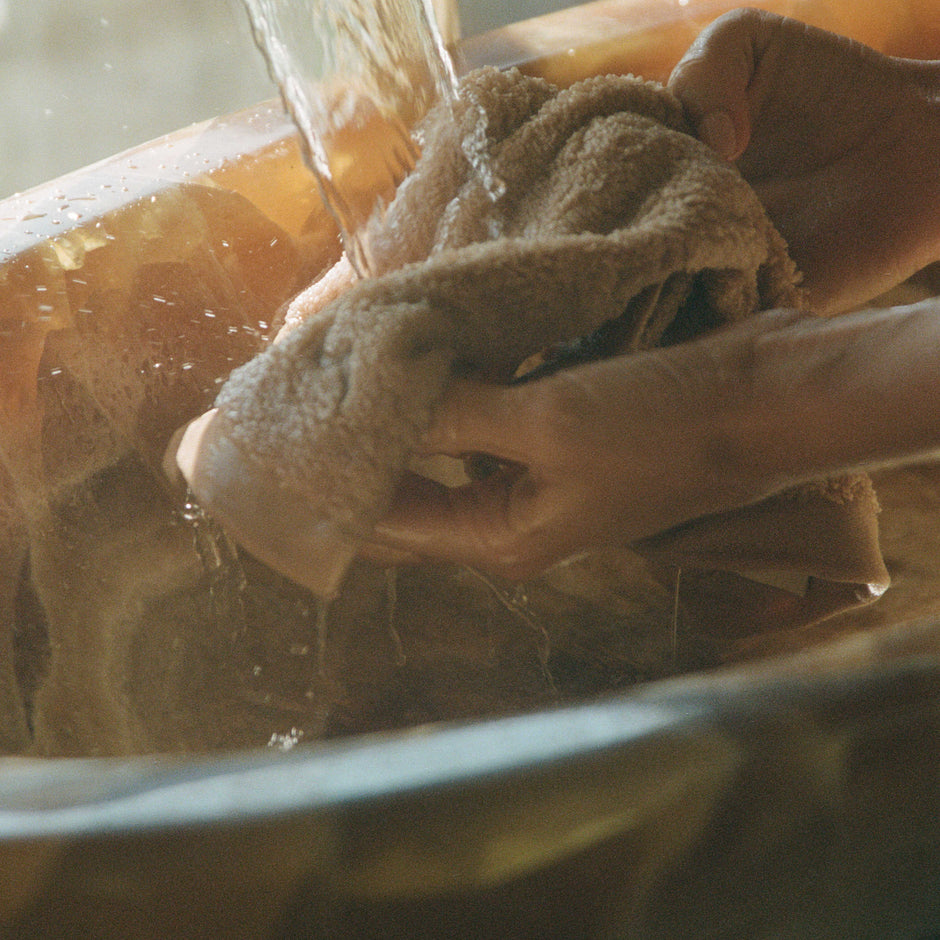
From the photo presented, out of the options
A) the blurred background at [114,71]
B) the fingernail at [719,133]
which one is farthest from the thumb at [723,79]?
the blurred background at [114,71]

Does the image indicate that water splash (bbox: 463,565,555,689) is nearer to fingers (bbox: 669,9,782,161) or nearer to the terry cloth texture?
the terry cloth texture

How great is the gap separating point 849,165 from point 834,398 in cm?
39

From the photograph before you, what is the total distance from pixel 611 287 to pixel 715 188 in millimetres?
85

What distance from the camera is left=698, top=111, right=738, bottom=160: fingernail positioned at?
19.2 inches

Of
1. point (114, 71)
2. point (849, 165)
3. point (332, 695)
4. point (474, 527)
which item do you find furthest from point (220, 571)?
point (114, 71)

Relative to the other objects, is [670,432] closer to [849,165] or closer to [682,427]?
[682,427]

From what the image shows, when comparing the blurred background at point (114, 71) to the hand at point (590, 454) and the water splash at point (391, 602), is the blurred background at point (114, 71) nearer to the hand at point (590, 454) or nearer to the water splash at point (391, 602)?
the water splash at point (391, 602)

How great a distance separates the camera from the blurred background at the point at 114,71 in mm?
1678

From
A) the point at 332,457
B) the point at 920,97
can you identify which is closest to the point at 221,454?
the point at 332,457

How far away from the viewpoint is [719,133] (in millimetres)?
489

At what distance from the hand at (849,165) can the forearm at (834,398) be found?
0.29 meters

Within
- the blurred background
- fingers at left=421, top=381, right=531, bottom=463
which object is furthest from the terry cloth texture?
the blurred background

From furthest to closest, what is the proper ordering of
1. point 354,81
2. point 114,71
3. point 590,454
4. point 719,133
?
1. point 114,71
2. point 354,81
3. point 719,133
4. point 590,454

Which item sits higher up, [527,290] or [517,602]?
[527,290]
